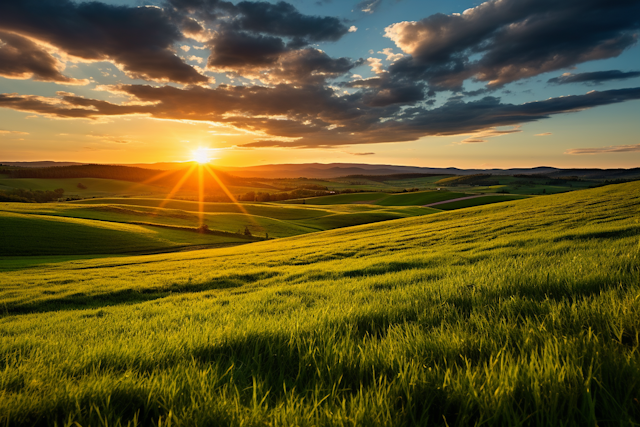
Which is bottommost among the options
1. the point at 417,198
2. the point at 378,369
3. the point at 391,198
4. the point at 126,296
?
the point at 391,198

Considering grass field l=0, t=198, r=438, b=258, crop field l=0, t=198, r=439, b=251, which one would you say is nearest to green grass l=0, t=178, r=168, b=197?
crop field l=0, t=198, r=439, b=251

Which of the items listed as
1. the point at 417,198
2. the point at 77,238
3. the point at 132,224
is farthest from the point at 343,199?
the point at 77,238

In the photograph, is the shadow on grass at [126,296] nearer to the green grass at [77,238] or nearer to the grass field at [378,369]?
the grass field at [378,369]

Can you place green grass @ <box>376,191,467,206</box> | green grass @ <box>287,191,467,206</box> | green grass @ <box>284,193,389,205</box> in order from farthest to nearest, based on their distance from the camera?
green grass @ <box>284,193,389,205</box> → green grass @ <box>287,191,467,206</box> → green grass @ <box>376,191,467,206</box>

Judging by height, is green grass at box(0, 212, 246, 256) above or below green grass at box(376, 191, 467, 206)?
below


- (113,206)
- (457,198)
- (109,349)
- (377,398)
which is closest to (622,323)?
(377,398)

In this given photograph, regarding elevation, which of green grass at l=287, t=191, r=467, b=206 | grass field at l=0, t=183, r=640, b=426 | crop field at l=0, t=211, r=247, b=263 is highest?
grass field at l=0, t=183, r=640, b=426

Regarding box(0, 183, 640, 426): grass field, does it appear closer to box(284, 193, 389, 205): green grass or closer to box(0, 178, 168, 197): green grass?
box(284, 193, 389, 205): green grass

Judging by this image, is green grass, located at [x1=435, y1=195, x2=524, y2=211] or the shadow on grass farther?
green grass, located at [x1=435, y1=195, x2=524, y2=211]

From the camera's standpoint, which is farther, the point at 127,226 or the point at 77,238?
the point at 127,226

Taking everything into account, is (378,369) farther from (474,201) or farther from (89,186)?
(89,186)

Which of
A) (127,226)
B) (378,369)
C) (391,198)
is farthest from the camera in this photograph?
(391,198)

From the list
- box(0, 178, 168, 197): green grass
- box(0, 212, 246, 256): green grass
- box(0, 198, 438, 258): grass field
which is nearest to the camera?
box(0, 212, 246, 256): green grass

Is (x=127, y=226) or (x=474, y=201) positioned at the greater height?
(x=474, y=201)
